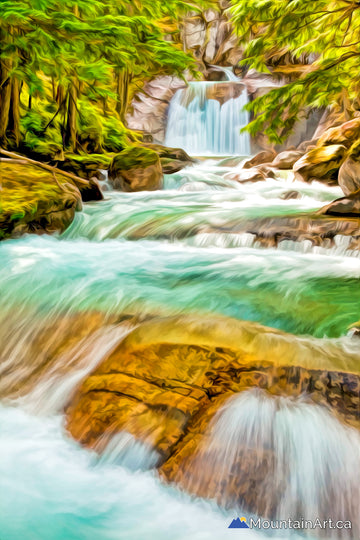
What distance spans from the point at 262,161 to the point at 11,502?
51.4ft

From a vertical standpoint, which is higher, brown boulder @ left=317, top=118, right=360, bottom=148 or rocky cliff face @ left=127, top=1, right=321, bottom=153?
rocky cliff face @ left=127, top=1, right=321, bottom=153

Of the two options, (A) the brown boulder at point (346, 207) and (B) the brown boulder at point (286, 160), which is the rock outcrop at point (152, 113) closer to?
(B) the brown boulder at point (286, 160)

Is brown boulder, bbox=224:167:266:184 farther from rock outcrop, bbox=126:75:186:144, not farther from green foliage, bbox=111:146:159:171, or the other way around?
rock outcrop, bbox=126:75:186:144

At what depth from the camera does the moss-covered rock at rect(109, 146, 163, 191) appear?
1108 cm

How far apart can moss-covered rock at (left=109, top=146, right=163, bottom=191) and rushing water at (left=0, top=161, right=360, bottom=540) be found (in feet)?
9.62

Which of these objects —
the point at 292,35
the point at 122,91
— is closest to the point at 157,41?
the point at 292,35

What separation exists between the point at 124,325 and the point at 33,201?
396 cm

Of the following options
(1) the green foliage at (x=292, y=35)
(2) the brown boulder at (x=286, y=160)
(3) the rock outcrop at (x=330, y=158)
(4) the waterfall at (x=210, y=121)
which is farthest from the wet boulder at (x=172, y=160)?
(1) the green foliage at (x=292, y=35)

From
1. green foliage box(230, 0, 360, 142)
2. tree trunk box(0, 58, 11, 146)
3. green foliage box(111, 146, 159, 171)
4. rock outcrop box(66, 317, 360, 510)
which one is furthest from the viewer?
green foliage box(111, 146, 159, 171)

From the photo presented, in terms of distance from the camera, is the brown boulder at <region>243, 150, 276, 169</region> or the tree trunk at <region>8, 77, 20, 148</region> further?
the brown boulder at <region>243, 150, 276, 169</region>

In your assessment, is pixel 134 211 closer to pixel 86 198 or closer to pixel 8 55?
pixel 86 198

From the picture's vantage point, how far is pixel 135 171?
36.6 feet

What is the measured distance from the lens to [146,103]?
22.5m

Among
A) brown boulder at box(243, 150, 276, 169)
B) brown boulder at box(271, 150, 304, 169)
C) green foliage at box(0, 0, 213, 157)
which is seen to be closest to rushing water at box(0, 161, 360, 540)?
green foliage at box(0, 0, 213, 157)
